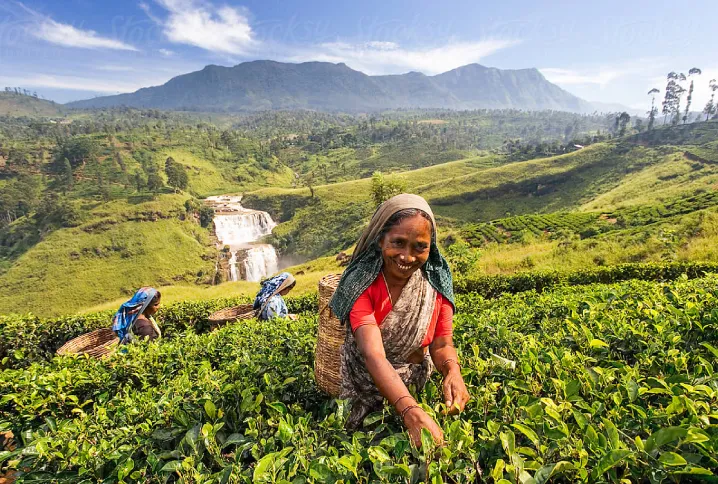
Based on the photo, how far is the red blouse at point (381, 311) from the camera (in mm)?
2191

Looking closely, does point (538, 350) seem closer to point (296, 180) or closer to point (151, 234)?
point (151, 234)

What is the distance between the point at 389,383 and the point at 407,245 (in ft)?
2.58

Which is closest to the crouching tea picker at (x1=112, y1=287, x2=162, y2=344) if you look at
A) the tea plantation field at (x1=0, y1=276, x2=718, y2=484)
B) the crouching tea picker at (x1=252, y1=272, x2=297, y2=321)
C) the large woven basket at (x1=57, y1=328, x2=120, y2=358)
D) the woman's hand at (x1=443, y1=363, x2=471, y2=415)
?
the large woven basket at (x1=57, y1=328, x2=120, y2=358)

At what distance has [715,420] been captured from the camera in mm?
1470

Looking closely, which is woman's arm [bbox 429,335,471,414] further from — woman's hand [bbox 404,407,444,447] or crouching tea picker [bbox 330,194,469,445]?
woman's hand [bbox 404,407,444,447]

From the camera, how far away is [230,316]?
7.82 m

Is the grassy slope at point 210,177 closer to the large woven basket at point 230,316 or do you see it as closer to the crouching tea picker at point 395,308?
the large woven basket at point 230,316

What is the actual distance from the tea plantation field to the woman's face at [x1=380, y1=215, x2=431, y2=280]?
0.71 meters

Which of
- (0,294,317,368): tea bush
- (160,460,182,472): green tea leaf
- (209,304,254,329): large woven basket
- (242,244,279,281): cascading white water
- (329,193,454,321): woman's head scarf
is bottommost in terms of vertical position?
(242,244,279,281): cascading white water

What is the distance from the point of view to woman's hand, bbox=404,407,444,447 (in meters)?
1.56

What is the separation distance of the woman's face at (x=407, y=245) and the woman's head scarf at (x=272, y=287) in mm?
4648

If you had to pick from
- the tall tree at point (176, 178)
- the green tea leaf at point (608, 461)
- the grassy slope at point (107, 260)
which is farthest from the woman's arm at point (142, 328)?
the tall tree at point (176, 178)

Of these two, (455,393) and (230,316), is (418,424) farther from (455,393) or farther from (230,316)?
(230,316)

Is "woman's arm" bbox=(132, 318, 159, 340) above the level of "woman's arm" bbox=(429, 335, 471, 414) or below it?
below
